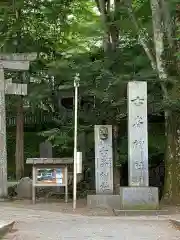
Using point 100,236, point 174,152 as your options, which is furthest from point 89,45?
point 100,236

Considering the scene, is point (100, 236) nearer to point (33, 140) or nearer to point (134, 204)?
point (134, 204)

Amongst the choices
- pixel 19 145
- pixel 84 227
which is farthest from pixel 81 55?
pixel 84 227

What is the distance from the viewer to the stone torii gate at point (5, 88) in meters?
14.2

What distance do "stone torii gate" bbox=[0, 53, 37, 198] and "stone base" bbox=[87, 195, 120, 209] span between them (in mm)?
3005

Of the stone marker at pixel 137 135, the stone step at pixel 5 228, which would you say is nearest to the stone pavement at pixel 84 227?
the stone step at pixel 5 228

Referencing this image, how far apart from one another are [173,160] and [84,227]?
485cm

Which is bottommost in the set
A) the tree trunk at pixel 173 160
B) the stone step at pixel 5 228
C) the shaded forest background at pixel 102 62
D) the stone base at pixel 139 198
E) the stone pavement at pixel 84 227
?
the stone pavement at pixel 84 227

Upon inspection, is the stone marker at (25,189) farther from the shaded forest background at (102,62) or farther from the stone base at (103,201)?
the stone base at (103,201)

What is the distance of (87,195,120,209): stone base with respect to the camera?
506 inches

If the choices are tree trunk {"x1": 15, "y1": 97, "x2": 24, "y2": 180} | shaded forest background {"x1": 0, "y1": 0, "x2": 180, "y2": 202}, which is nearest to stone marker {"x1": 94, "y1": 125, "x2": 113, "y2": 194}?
shaded forest background {"x1": 0, "y1": 0, "x2": 180, "y2": 202}

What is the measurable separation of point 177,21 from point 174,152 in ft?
12.7

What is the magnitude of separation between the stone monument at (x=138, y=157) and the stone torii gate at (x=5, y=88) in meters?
4.24

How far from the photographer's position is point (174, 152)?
13.1 m

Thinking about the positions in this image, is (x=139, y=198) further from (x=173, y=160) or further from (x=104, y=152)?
(x=104, y=152)
